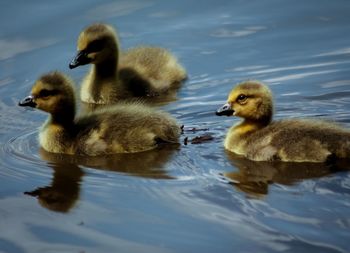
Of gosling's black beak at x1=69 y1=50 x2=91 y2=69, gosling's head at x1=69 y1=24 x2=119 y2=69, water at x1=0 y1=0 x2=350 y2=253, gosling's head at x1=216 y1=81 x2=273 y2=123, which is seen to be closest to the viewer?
water at x1=0 y1=0 x2=350 y2=253

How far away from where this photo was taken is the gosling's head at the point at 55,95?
6.87m

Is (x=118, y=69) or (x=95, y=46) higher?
(x=95, y=46)

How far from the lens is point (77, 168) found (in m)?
6.52

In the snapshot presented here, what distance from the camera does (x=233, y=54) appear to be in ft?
30.0

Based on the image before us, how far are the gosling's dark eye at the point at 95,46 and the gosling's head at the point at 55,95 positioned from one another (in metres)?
1.60

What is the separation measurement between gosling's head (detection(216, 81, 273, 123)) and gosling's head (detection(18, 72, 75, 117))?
46.4 inches

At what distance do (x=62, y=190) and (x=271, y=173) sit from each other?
4.41 feet

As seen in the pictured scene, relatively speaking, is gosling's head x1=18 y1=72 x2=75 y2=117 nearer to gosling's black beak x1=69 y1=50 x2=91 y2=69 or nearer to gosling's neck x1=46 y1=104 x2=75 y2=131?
gosling's neck x1=46 y1=104 x2=75 y2=131

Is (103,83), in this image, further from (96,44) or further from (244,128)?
(244,128)

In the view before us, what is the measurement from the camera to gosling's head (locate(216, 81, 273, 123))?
6.52m

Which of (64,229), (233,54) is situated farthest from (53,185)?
(233,54)

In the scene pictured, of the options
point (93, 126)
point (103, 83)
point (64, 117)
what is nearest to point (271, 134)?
point (93, 126)

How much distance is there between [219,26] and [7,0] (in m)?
2.35

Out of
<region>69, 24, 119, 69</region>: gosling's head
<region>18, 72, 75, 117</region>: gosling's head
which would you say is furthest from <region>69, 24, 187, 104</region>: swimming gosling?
<region>18, 72, 75, 117</region>: gosling's head
